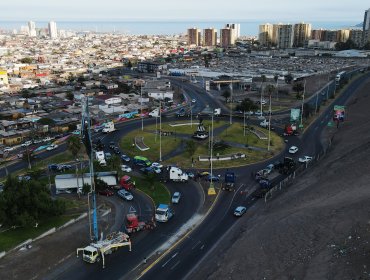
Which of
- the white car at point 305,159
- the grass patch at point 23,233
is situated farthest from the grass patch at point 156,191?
the white car at point 305,159

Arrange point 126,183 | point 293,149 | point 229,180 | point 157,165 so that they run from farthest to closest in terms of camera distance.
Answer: point 293,149
point 157,165
point 229,180
point 126,183

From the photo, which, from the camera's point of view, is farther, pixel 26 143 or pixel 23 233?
pixel 26 143

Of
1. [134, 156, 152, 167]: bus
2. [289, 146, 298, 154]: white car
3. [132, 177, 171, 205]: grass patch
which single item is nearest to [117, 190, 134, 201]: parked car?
[132, 177, 171, 205]: grass patch

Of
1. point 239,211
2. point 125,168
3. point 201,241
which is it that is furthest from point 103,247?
point 125,168

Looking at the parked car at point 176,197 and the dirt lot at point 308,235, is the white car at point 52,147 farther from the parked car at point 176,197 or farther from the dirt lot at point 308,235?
the dirt lot at point 308,235

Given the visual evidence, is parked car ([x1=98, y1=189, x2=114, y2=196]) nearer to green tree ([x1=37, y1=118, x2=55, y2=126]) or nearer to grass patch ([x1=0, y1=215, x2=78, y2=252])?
grass patch ([x1=0, y1=215, x2=78, y2=252])

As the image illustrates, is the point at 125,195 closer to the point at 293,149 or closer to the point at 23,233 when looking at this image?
the point at 23,233

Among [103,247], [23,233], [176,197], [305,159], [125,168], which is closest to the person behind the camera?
[103,247]
